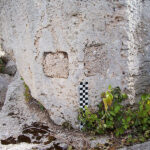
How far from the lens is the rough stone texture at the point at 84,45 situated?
2453 mm

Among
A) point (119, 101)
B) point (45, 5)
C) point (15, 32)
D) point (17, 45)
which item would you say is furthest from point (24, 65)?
point (119, 101)

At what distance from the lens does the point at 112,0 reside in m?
2.47

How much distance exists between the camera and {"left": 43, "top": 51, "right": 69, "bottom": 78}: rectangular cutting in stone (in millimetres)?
2627

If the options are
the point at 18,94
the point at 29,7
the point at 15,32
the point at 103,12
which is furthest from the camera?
the point at 18,94

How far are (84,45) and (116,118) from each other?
1216 millimetres

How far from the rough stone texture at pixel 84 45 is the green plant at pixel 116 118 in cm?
17

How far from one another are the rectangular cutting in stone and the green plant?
0.67m

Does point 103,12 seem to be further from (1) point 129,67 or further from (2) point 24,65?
(2) point 24,65

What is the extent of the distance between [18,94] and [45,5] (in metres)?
2.20

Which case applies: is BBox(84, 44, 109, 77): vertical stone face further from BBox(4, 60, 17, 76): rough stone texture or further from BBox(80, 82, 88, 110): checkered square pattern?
BBox(4, 60, 17, 76): rough stone texture

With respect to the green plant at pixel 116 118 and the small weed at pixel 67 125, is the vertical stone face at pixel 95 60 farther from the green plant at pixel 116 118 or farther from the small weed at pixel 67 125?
the small weed at pixel 67 125

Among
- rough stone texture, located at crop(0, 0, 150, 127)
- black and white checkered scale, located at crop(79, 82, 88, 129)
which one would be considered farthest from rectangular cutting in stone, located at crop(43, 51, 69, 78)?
black and white checkered scale, located at crop(79, 82, 88, 129)

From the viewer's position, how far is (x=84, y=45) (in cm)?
249

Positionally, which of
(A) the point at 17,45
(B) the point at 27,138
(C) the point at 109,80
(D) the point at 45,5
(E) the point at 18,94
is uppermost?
(D) the point at 45,5
